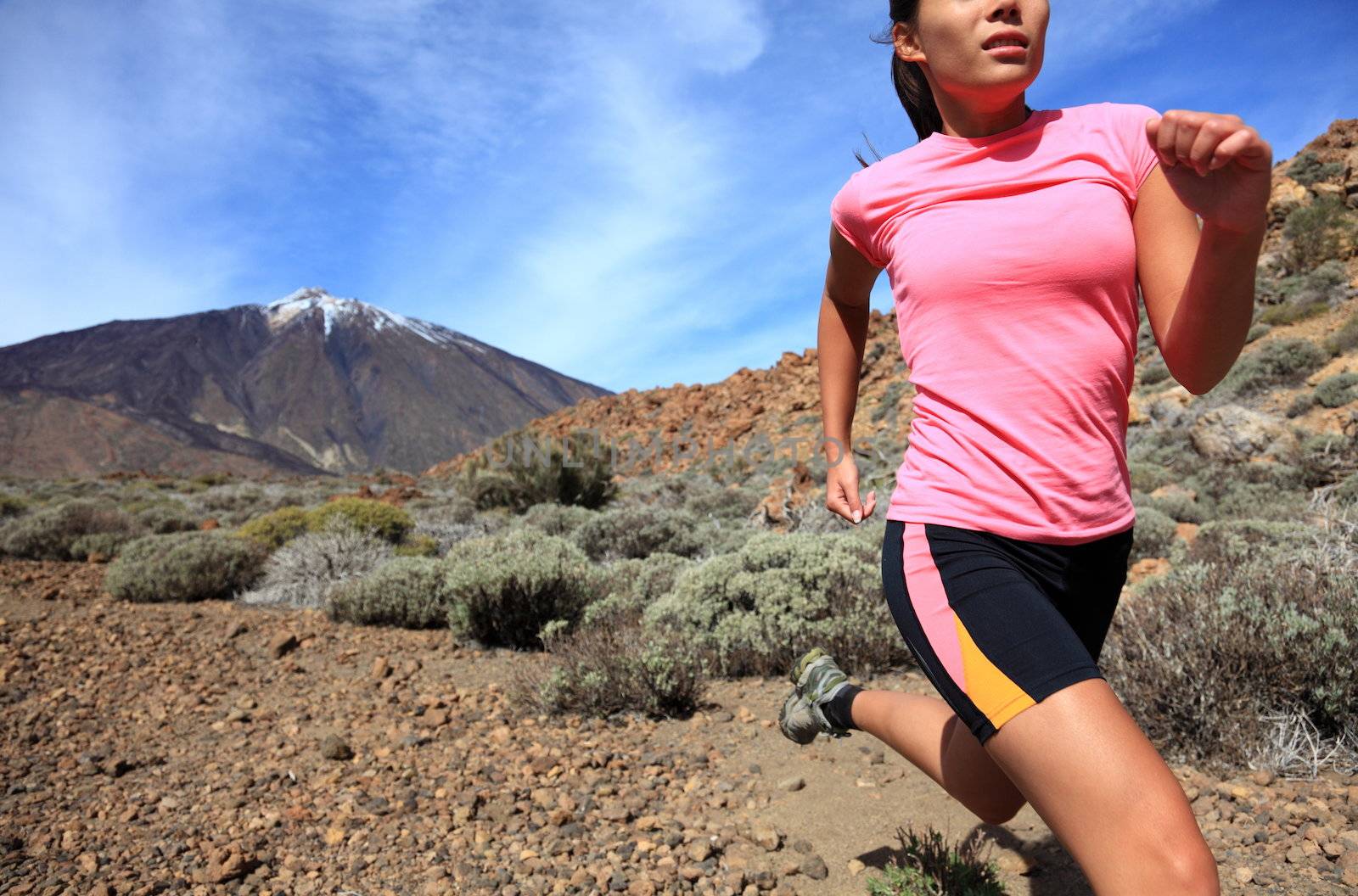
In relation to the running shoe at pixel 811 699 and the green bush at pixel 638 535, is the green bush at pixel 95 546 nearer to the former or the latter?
the green bush at pixel 638 535

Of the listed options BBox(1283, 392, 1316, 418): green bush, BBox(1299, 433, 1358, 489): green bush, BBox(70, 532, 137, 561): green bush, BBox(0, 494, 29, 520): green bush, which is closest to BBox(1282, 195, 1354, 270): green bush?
BBox(1283, 392, 1316, 418): green bush

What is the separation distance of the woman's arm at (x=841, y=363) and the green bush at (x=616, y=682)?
6.56ft

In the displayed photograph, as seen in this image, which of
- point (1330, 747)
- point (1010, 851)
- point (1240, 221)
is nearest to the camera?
point (1240, 221)

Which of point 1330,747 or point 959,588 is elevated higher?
point 959,588

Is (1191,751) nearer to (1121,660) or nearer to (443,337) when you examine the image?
(1121,660)

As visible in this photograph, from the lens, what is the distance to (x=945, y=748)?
1.66 meters

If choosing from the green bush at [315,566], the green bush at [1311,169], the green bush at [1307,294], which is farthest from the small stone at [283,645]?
the green bush at [1311,169]

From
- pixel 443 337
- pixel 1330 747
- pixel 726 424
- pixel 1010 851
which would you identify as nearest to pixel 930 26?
pixel 1010 851

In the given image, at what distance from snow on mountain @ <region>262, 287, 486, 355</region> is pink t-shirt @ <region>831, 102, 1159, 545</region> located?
184 meters

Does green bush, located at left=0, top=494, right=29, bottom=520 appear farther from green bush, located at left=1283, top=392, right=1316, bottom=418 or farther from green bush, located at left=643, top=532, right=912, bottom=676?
green bush, located at left=1283, top=392, right=1316, bottom=418

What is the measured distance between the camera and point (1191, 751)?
2680 millimetres

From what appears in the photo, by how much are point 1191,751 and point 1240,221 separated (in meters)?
2.31

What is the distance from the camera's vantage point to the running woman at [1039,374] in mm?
1059

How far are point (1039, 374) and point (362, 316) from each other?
20404cm
